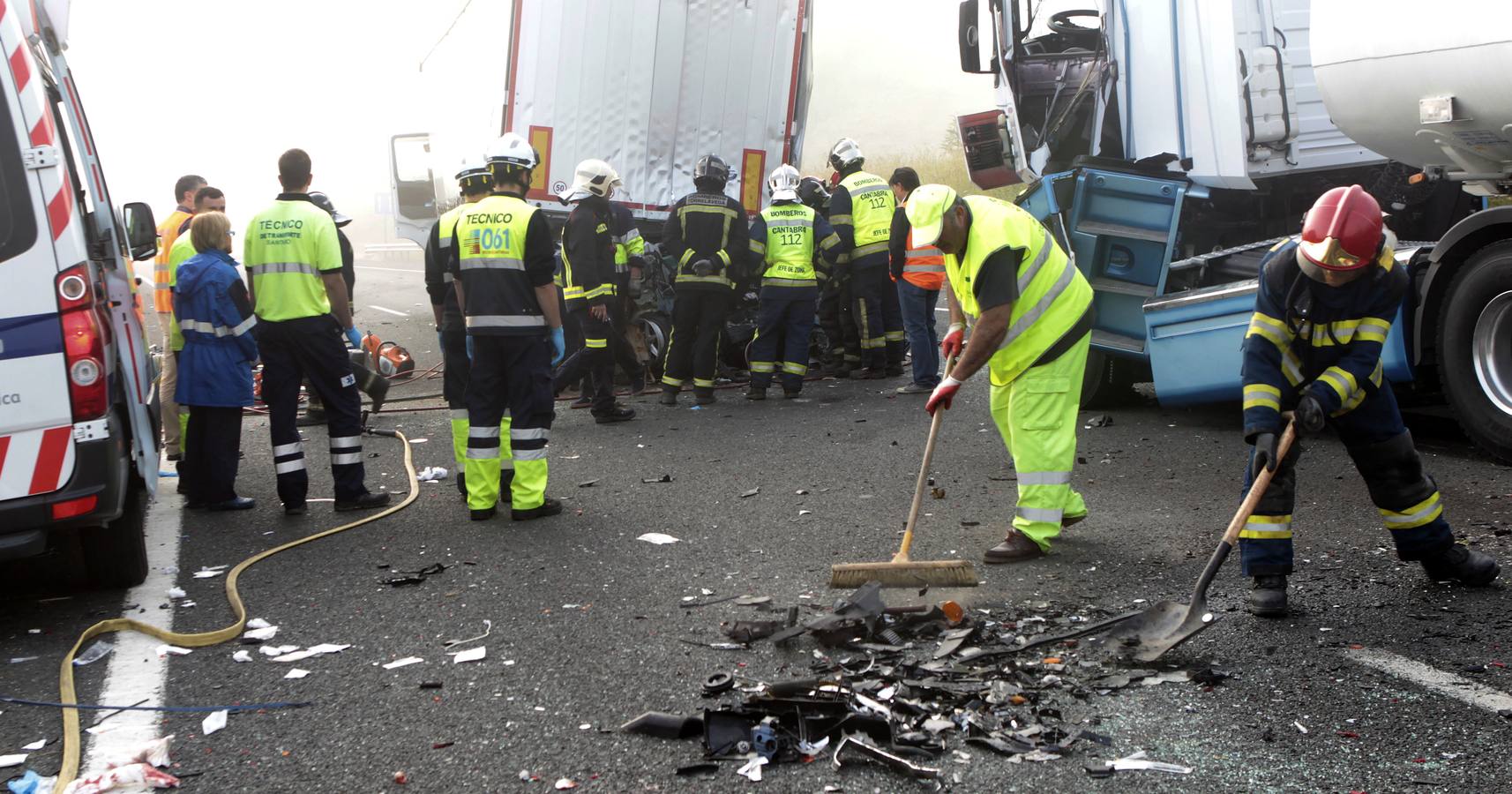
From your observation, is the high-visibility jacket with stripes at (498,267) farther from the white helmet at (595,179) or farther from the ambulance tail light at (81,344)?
the white helmet at (595,179)

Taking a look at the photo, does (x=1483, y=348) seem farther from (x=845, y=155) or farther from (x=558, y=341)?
(x=845, y=155)

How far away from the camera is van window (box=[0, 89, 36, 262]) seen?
15.6 ft

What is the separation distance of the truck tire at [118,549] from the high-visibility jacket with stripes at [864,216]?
6.52 m

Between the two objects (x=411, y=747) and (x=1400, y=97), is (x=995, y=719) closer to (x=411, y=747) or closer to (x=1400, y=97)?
(x=411, y=747)

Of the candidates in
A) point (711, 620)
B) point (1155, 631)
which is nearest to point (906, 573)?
point (711, 620)

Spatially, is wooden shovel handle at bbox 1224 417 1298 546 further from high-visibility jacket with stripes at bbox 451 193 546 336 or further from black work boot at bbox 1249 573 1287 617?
high-visibility jacket with stripes at bbox 451 193 546 336

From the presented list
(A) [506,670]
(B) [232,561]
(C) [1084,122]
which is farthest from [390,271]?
(A) [506,670]

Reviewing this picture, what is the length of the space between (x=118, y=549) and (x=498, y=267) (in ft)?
7.03

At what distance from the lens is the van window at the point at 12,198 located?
477 cm

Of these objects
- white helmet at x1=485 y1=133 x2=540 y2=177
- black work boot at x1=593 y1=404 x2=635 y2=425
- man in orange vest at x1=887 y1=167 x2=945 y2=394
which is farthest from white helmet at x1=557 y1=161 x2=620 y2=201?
white helmet at x1=485 y1=133 x2=540 y2=177

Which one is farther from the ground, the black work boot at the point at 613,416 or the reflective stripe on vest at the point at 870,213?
the reflective stripe on vest at the point at 870,213

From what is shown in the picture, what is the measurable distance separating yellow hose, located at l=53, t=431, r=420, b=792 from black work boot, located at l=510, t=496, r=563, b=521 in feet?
2.43

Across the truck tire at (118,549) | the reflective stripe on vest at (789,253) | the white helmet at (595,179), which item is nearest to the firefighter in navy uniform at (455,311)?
the truck tire at (118,549)

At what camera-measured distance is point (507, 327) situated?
663 cm
